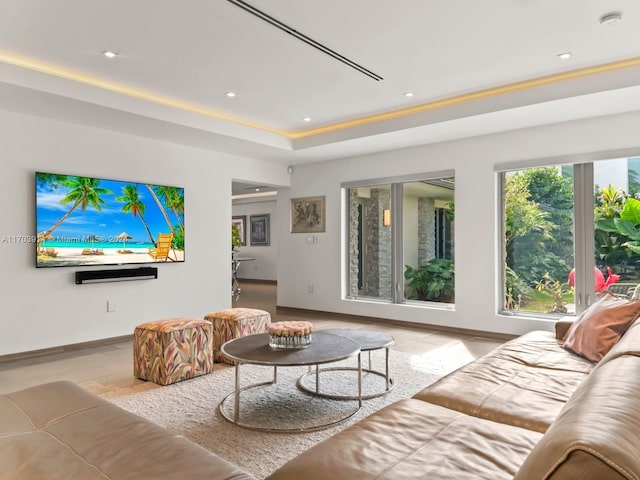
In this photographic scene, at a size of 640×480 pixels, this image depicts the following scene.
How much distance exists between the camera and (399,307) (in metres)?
6.27

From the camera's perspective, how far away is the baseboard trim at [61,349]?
14.3ft

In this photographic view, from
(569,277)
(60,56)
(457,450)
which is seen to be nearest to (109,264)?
(60,56)

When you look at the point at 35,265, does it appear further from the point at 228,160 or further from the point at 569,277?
A: the point at 569,277

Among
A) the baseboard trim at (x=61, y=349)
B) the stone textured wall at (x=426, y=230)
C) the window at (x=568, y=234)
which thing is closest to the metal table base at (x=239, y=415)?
the baseboard trim at (x=61, y=349)

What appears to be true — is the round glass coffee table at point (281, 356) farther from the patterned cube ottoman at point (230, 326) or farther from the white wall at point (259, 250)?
→ the white wall at point (259, 250)

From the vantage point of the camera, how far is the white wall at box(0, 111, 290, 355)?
4391 millimetres

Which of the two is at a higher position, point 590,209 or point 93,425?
point 590,209

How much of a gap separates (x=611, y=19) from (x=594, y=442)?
328cm

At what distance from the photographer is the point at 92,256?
4898mm

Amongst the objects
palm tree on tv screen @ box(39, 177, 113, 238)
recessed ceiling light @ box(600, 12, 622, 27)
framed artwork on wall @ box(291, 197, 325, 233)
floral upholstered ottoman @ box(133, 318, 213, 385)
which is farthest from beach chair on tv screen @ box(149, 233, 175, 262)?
recessed ceiling light @ box(600, 12, 622, 27)

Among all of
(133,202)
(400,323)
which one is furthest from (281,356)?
(400,323)

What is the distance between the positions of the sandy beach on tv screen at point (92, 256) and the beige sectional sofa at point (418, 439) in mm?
2995

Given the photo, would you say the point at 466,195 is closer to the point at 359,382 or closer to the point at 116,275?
the point at 359,382

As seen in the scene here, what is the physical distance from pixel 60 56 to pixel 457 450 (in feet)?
13.4
